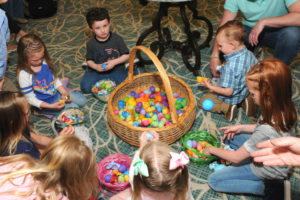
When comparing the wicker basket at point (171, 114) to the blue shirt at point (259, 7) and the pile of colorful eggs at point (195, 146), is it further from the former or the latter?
the blue shirt at point (259, 7)

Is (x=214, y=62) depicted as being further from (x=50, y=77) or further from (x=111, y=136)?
(x=50, y=77)

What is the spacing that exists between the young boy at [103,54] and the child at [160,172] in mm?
1288

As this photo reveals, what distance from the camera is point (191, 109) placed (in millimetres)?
1722

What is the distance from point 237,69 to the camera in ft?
5.91

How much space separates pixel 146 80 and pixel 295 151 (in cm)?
145

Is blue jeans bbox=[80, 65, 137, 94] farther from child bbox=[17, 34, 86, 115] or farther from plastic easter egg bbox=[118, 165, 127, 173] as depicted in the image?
plastic easter egg bbox=[118, 165, 127, 173]

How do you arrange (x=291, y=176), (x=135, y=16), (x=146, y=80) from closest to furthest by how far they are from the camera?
(x=291, y=176) → (x=146, y=80) → (x=135, y=16)

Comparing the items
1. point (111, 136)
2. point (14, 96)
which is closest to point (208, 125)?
point (111, 136)

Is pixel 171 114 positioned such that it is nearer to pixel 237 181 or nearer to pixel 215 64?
pixel 237 181

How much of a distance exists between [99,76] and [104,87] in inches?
5.8

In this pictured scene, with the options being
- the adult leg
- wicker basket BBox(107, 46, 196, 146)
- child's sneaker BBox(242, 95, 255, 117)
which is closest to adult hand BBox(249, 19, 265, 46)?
child's sneaker BBox(242, 95, 255, 117)

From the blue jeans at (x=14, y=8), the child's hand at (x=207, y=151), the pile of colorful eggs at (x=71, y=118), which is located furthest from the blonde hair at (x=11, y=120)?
the blue jeans at (x=14, y=8)

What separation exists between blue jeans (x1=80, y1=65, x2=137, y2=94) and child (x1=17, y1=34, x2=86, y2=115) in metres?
0.19

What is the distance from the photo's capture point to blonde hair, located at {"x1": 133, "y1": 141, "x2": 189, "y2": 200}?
1.03 metres
